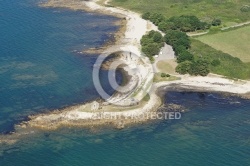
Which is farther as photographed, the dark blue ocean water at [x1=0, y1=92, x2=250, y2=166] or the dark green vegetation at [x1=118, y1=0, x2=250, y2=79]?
the dark green vegetation at [x1=118, y1=0, x2=250, y2=79]

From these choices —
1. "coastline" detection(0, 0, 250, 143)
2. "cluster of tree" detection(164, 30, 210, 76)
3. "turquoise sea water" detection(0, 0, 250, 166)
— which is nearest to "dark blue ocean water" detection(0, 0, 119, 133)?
"turquoise sea water" detection(0, 0, 250, 166)

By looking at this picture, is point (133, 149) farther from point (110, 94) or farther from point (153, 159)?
point (110, 94)

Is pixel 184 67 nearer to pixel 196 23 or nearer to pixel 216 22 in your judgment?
pixel 196 23

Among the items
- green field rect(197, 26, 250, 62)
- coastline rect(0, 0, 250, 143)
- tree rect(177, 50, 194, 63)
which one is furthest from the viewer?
green field rect(197, 26, 250, 62)

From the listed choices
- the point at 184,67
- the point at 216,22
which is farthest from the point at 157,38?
the point at 216,22

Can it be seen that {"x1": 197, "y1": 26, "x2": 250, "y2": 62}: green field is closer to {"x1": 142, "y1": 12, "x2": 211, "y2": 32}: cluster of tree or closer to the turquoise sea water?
{"x1": 142, "y1": 12, "x2": 211, "y2": 32}: cluster of tree
